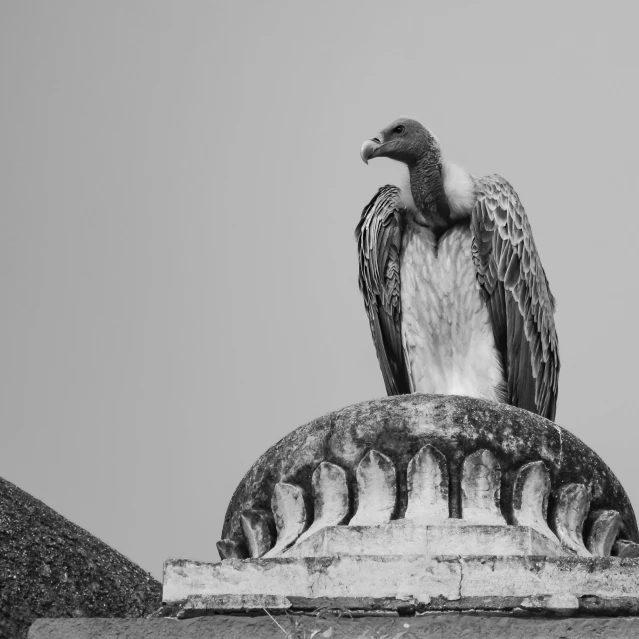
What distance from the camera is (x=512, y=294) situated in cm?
882

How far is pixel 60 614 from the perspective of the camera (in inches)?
257

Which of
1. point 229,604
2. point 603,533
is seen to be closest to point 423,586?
point 229,604

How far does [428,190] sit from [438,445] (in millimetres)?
3448

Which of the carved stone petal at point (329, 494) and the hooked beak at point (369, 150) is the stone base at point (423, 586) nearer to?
the carved stone petal at point (329, 494)

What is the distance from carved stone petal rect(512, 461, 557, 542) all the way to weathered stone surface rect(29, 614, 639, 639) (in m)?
0.77

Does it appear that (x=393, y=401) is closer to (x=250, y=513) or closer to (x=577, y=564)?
(x=250, y=513)

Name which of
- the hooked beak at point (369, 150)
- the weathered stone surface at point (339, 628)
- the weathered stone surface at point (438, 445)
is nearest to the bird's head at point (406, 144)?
the hooked beak at point (369, 150)

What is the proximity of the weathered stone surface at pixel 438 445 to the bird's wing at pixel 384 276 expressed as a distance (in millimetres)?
3137

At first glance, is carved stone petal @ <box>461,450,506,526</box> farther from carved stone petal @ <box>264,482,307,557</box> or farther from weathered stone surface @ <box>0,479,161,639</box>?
weathered stone surface @ <box>0,479,161,639</box>

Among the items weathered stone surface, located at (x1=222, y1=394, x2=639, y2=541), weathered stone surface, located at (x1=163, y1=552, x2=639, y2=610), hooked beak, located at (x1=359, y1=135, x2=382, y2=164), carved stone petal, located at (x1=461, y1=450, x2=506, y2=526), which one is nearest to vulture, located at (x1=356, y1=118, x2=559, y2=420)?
hooked beak, located at (x1=359, y1=135, x2=382, y2=164)

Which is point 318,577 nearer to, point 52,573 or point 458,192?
point 52,573

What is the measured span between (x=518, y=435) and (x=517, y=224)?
346 centimetres

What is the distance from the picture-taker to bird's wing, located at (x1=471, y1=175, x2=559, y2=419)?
8.73 m

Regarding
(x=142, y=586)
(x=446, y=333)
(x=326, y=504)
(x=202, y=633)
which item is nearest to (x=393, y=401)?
(x=326, y=504)
